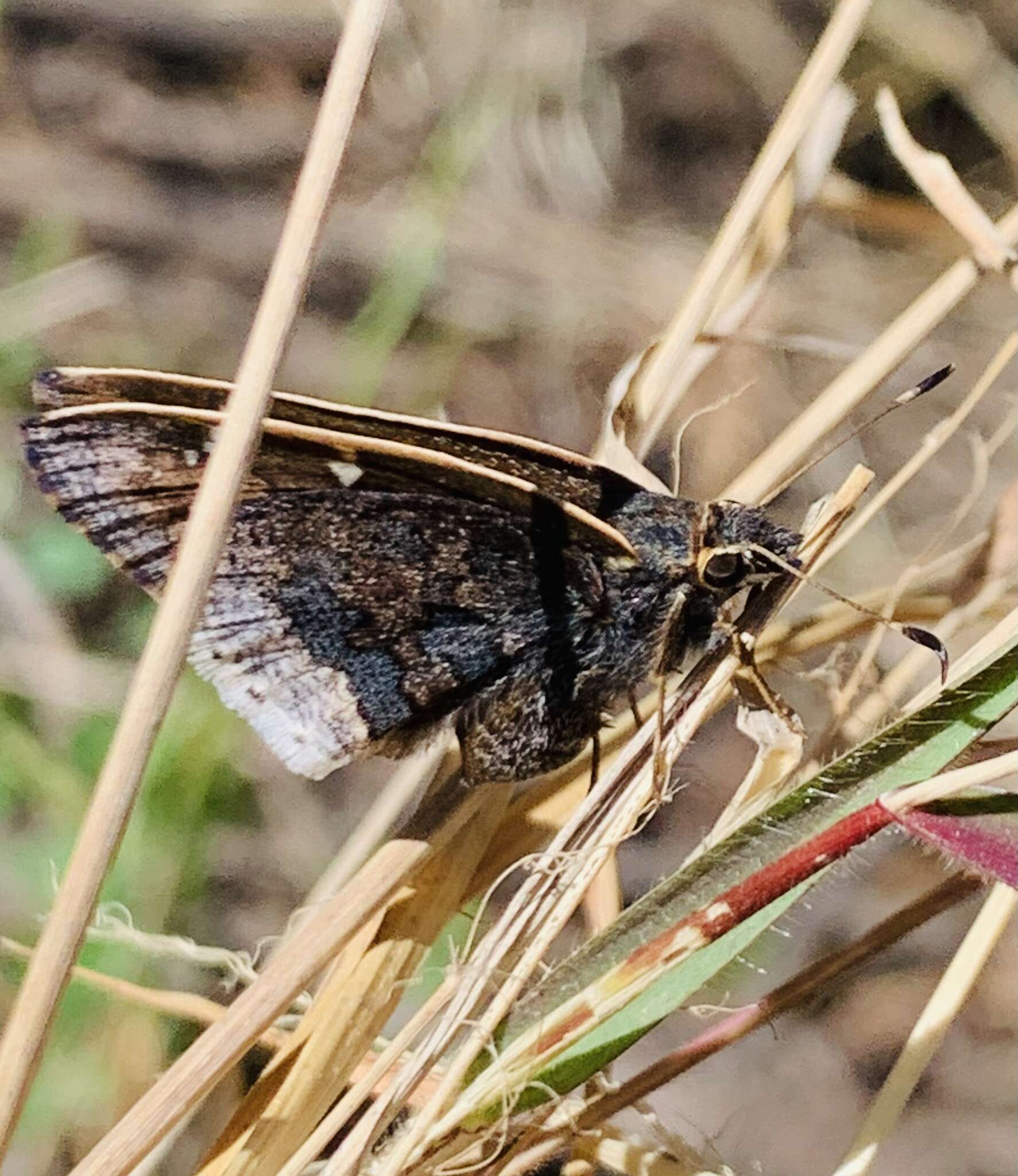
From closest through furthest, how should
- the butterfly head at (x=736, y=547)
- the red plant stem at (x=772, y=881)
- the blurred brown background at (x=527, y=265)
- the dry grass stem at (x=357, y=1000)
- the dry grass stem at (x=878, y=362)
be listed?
the red plant stem at (x=772, y=881)
the dry grass stem at (x=357, y=1000)
the butterfly head at (x=736, y=547)
the dry grass stem at (x=878, y=362)
the blurred brown background at (x=527, y=265)

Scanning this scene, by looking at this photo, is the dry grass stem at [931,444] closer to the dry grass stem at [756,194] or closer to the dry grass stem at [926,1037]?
the dry grass stem at [756,194]

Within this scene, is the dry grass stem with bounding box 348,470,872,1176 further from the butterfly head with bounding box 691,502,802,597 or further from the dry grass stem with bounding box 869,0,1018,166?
the dry grass stem with bounding box 869,0,1018,166

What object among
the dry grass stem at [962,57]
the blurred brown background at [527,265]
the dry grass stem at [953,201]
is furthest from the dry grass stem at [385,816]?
the dry grass stem at [962,57]

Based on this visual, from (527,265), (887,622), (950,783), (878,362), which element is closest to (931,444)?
(878,362)

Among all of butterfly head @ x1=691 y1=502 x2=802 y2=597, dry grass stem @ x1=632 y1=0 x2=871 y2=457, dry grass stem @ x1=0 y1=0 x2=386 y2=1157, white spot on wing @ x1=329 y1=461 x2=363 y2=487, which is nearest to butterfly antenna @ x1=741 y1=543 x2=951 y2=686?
butterfly head @ x1=691 y1=502 x2=802 y2=597

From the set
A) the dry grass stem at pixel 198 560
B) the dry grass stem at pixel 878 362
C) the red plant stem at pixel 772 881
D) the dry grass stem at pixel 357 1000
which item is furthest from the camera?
the dry grass stem at pixel 878 362

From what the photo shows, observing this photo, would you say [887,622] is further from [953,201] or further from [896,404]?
[953,201]

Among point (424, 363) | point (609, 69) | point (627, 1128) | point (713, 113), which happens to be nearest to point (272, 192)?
point (424, 363)

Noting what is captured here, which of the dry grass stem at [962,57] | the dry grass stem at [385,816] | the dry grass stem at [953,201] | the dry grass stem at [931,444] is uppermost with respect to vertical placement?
the dry grass stem at [962,57]
